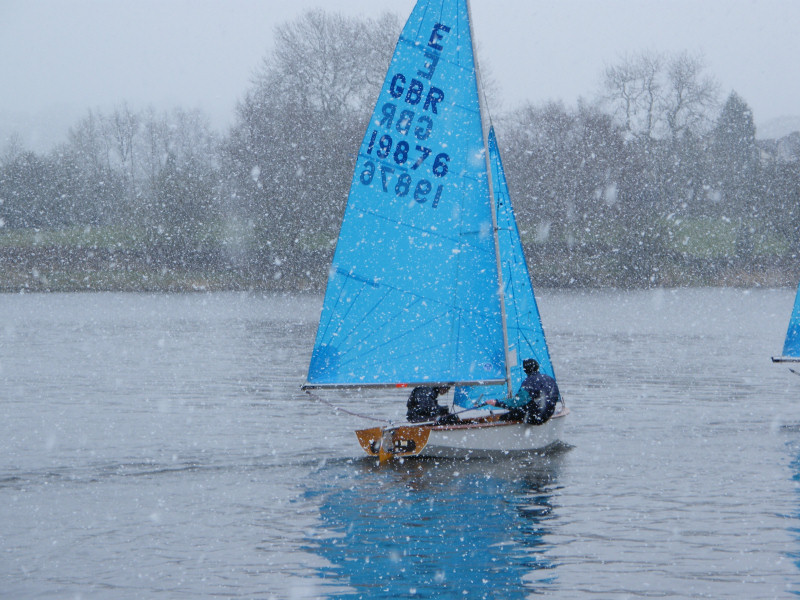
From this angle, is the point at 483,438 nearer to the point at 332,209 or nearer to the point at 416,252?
the point at 416,252

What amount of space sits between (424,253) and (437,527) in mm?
4219

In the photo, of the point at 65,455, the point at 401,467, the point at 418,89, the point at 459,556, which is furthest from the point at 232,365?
the point at 459,556

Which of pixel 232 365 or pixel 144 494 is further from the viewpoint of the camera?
pixel 232 365

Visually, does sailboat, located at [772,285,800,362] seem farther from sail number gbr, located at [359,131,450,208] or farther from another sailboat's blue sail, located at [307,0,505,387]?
sail number gbr, located at [359,131,450,208]

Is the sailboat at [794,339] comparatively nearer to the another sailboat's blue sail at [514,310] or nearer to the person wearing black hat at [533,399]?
the another sailboat's blue sail at [514,310]

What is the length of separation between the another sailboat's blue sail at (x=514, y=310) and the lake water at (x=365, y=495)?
1.19 m

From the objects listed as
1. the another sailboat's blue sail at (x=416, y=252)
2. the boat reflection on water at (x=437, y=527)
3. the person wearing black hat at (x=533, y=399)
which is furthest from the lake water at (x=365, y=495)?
the another sailboat's blue sail at (x=416, y=252)

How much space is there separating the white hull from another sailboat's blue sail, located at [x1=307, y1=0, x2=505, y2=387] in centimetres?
88

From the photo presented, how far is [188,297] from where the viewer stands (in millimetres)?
65500

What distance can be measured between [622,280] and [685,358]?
115ft

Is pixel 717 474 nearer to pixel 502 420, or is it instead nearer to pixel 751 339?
pixel 502 420

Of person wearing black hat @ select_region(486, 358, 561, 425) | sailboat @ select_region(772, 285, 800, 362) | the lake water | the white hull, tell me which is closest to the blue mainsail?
sailboat @ select_region(772, 285, 800, 362)

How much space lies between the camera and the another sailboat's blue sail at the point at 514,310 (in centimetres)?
1727

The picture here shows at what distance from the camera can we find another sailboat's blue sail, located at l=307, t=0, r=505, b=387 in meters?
15.8
